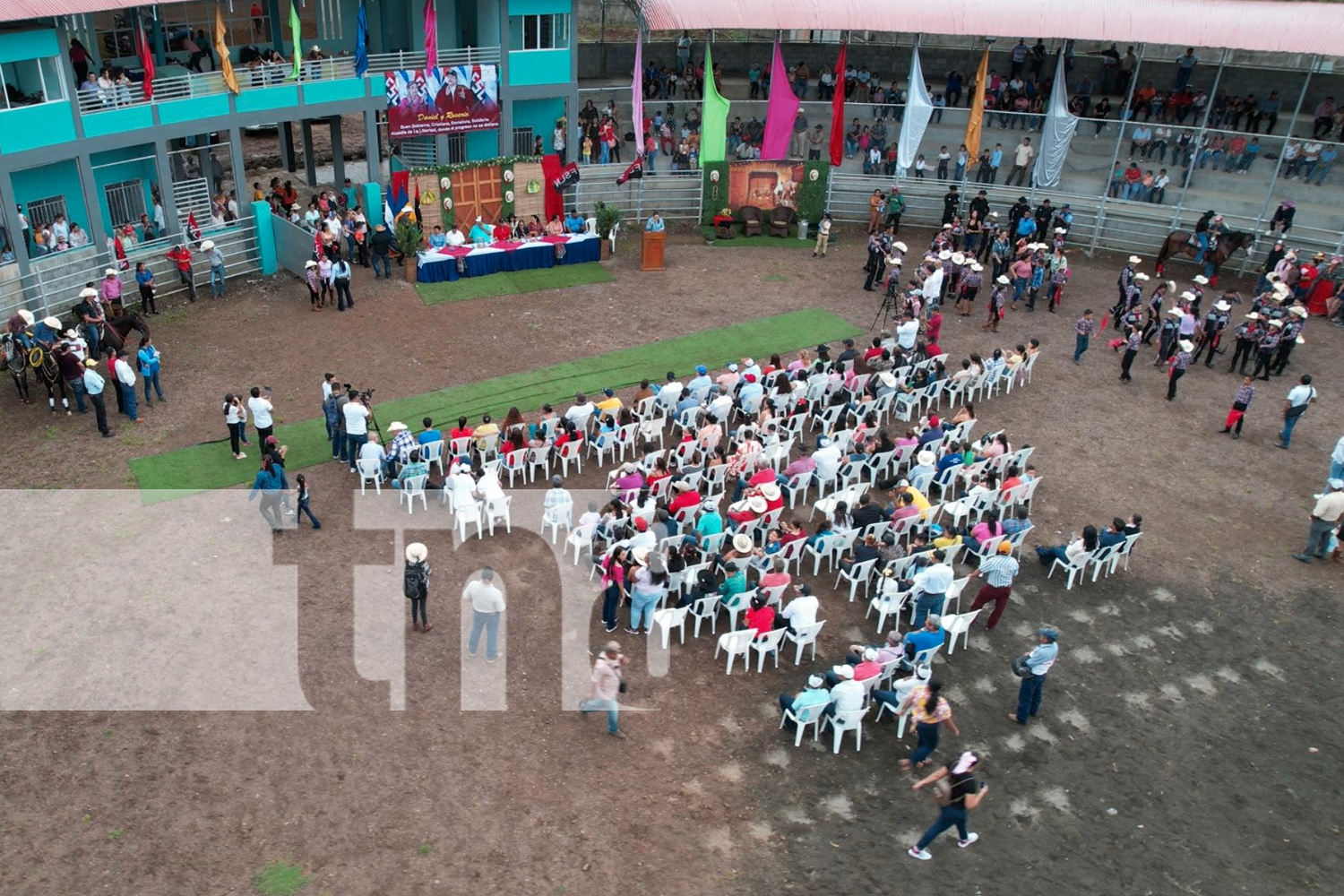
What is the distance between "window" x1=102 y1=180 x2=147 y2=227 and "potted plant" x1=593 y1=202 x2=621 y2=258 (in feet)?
37.0

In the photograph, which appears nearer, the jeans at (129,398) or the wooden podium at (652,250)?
the jeans at (129,398)

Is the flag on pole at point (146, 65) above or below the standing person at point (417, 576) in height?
above

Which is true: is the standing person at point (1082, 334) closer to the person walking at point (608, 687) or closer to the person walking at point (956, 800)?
the person walking at point (956, 800)

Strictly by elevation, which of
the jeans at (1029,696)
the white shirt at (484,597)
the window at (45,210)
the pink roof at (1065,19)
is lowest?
the jeans at (1029,696)

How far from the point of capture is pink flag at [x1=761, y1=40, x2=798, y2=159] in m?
29.0

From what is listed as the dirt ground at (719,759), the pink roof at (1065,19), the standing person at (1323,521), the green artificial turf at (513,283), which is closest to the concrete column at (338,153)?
the green artificial turf at (513,283)

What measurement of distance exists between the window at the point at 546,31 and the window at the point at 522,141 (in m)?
2.63

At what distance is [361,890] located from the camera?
11070mm

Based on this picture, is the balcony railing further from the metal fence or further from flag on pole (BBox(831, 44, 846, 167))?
flag on pole (BBox(831, 44, 846, 167))

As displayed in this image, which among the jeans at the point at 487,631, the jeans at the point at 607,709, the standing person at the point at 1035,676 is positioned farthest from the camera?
the jeans at the point at 487,631

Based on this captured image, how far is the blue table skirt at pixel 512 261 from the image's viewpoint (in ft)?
87.2

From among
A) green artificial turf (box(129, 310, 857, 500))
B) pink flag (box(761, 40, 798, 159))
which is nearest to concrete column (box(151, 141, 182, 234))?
green artificial turf (box(129, 310, 857, 500))

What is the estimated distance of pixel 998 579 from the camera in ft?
49.5

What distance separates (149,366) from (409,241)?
8037mm
